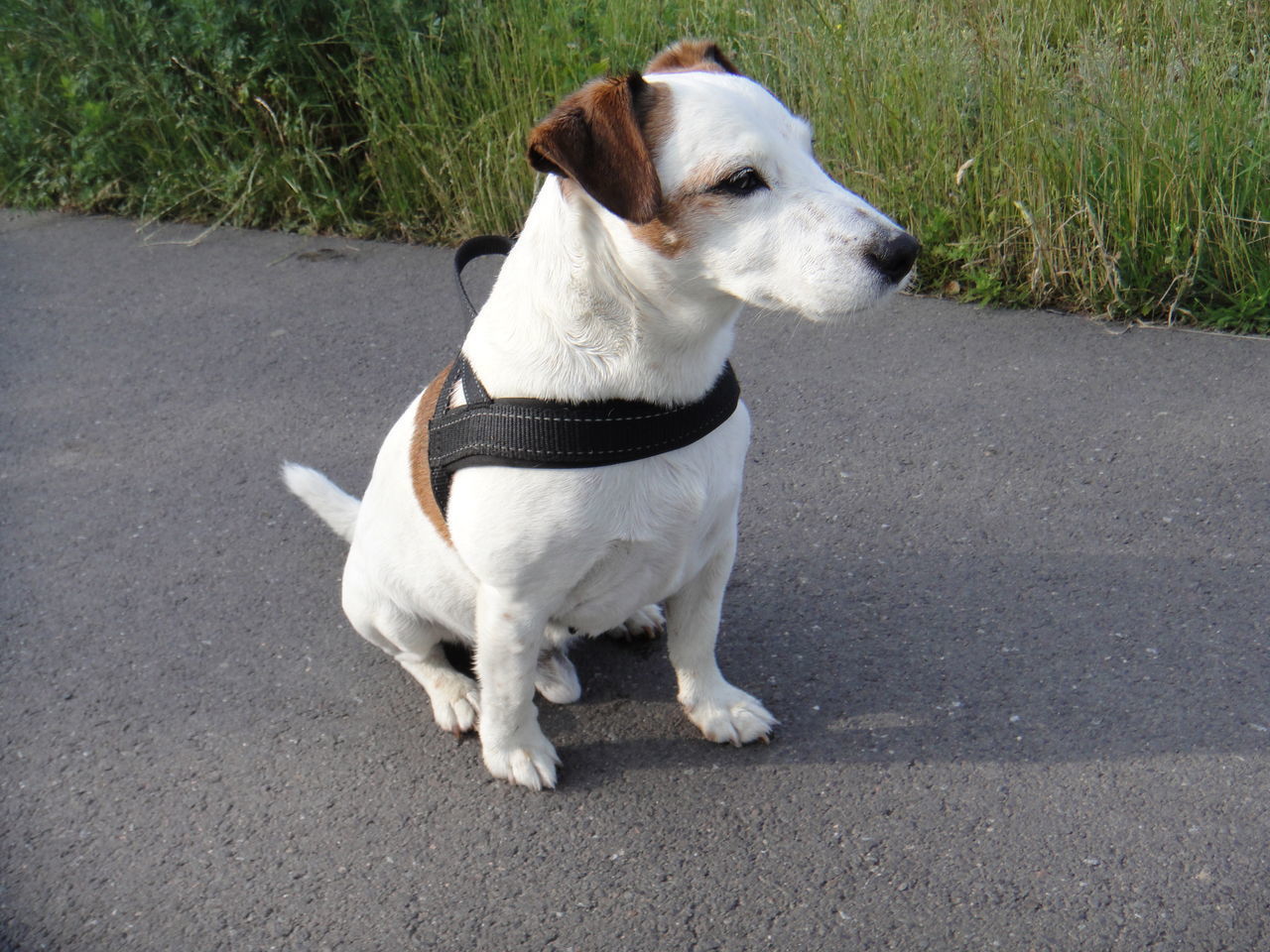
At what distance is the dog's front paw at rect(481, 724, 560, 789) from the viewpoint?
106 inches

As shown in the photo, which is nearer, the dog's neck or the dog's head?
the dog's head

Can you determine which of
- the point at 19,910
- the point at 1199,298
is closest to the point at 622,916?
the point at 19,910

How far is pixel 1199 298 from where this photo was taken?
4.63 metres

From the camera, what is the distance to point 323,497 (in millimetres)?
3305

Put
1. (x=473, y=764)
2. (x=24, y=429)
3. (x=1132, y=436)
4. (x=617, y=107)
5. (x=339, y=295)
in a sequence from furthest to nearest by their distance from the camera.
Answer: (x=339, y=295), (x=24, y=429), (x=1132, y=436), (x=473, y=764), (x=617, y=107)

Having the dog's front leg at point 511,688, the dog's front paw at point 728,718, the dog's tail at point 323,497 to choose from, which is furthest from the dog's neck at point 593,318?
the dog's tail at point 323,497

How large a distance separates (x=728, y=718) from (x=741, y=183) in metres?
1.33

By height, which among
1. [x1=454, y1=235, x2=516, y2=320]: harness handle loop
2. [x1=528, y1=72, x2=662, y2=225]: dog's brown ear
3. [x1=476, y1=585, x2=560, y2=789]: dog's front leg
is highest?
[x1=528, y1=72, x2=662, y2=225]: dog's brown ear

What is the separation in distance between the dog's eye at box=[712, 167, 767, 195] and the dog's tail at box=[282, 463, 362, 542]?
5.48ft

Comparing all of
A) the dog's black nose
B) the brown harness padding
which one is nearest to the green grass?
the dog's black nose

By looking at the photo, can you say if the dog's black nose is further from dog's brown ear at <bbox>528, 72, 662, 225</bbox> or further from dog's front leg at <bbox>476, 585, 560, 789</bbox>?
dog's front leg at <bbox>476, 585, 560, 789</bbox>

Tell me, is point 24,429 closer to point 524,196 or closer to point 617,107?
point 524,196

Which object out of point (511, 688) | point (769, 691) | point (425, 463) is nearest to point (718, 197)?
point (425, 463)

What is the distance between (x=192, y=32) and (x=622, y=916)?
530 cm
